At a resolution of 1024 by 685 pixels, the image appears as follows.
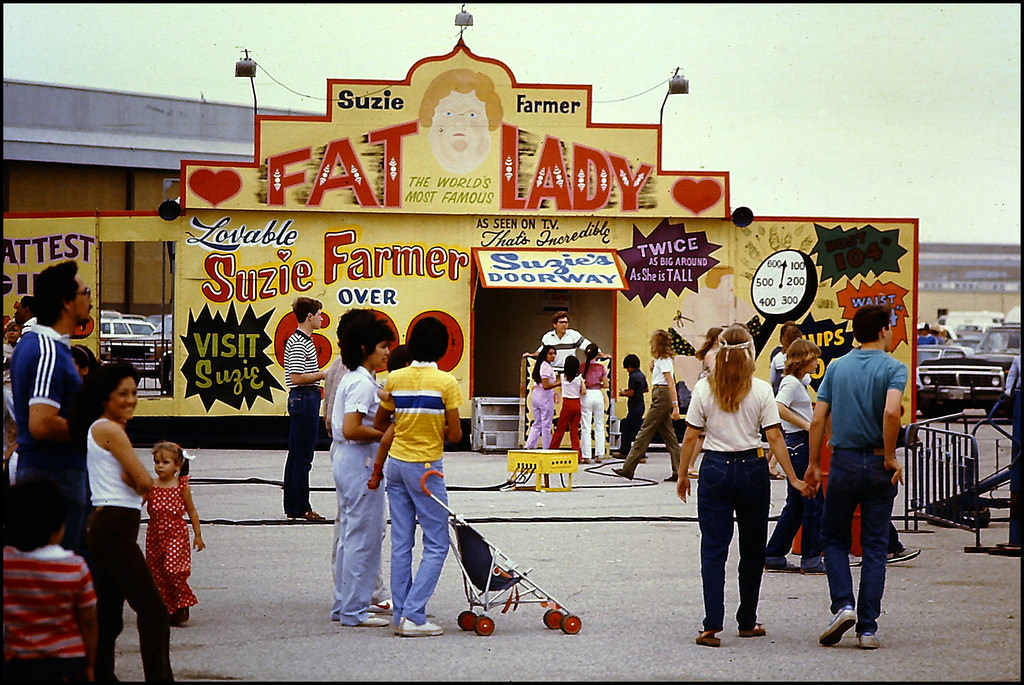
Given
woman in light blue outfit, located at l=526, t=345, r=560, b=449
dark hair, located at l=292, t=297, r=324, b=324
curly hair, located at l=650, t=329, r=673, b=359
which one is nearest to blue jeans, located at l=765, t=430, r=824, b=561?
dark hair, located at l=292, t=297, r=324, b=324

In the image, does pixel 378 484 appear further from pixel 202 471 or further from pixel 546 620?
pixel 202 471

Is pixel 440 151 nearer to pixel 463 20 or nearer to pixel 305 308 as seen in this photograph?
pixel 463 20

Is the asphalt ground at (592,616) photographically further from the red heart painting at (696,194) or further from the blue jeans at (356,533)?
the red heart painting at (696,194)

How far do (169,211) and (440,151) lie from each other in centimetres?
426

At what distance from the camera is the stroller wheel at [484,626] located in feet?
25.2

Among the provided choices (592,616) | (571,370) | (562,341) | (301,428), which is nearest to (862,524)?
(592,616)

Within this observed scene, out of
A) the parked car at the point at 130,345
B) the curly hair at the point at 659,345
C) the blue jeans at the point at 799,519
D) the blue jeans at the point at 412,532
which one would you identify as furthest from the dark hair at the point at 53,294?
the parked car at the point at 130,345

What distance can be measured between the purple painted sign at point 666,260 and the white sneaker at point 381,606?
46.3 ft

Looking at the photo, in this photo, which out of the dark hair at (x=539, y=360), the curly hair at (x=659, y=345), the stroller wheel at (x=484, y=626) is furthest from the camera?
the dark hair at (x=539, y=360)

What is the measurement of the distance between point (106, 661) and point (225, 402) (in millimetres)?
15382

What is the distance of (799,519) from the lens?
10102 millimetres

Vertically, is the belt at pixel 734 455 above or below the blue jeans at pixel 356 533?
above

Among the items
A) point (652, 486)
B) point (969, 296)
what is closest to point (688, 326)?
point (652, 486)

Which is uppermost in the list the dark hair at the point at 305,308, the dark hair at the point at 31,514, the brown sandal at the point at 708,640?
the dark hair at the point at 305,308
